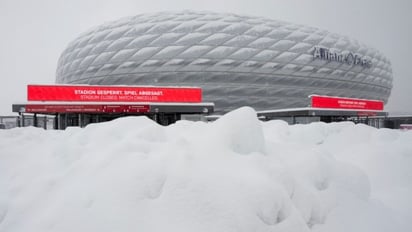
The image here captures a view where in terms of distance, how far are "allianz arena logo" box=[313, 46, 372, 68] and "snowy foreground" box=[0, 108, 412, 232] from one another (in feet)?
101

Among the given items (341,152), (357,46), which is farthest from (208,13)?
(341,152)

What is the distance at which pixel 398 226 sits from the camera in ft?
11.2

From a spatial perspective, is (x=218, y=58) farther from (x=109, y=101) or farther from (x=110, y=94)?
(x=109, y=101)

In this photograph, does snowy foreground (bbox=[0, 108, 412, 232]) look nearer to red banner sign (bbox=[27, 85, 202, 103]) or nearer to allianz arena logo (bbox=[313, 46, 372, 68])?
red banner sign (bbox=[27, 85, 202, 103])

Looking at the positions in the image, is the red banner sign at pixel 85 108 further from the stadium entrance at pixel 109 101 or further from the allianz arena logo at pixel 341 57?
the allianz arena logo at pixel 341 57

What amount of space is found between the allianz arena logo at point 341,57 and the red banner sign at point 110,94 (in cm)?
1984

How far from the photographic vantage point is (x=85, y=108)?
16.5 meters

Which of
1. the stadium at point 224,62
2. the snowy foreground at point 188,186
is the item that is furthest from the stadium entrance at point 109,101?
the snowy foreground at point 188,186

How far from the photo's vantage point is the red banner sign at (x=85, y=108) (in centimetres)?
1554

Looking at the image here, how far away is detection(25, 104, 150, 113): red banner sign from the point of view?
15.5 metres

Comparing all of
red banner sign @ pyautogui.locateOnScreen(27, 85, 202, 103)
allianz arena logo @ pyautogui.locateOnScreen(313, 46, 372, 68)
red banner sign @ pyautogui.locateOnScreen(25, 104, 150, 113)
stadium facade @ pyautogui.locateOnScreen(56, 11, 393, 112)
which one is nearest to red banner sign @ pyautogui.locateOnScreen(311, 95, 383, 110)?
stadium facade @ pyautogui.locateOnScreen(56, 11, 393, 112)

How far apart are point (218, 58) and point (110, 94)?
1416 cm

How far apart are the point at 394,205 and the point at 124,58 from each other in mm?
28536

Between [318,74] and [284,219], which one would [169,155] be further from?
[318,74]
